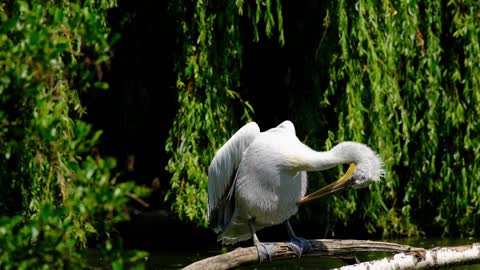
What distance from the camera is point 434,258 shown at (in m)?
5.96

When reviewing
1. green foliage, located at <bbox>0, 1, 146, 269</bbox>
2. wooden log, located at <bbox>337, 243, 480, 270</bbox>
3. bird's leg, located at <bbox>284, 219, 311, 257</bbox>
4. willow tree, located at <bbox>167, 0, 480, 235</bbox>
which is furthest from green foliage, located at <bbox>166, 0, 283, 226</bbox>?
green foliage, located at <bbox>0, 1, 146, 269</bbox>

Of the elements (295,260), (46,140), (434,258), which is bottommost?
(295,260)

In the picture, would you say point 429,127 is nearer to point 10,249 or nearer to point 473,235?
point 473,235

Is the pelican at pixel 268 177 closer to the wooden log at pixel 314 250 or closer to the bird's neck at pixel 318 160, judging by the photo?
the bird's neck at pixel 318 160

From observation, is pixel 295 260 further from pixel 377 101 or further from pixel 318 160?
pixel 318 160

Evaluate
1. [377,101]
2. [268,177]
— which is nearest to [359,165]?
[268,177]

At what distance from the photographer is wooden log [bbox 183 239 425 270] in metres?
5.69

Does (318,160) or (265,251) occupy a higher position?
(318,160)

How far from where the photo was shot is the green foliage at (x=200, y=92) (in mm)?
9109

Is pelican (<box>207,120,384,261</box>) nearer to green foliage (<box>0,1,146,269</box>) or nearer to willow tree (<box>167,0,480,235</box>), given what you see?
willow tree (<box>167,0,480,235</box>)

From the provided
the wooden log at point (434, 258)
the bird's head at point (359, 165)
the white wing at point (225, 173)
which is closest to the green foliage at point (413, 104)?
the white wing at point (225, 173)

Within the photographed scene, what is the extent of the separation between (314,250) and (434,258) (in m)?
0.80

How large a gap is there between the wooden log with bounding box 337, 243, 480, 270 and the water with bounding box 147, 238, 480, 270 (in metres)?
3.13

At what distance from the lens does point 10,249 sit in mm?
3279
